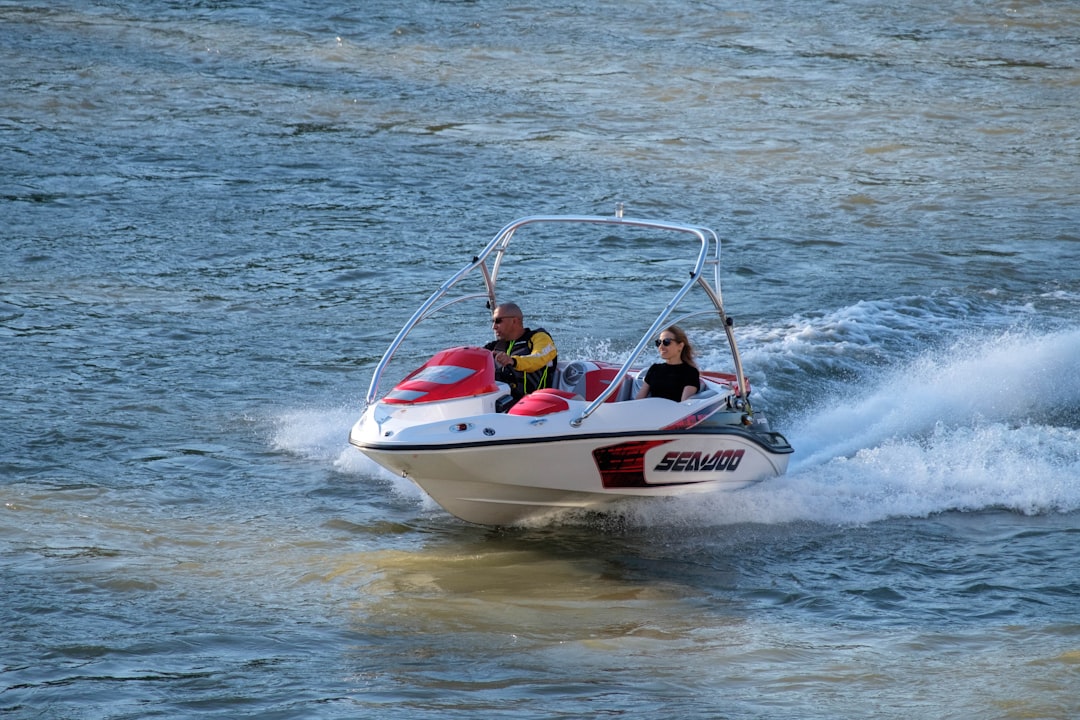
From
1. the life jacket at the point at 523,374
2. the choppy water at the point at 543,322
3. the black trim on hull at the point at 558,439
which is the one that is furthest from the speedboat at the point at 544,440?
the choppy water at the point at 543,322

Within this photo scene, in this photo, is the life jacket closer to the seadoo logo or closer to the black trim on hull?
the black trim on hull

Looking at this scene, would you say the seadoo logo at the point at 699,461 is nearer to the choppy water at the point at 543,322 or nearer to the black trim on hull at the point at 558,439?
the black trim on hull at the point at 558,439

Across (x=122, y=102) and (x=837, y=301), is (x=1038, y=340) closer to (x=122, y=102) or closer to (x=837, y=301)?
(x=837, y=301)

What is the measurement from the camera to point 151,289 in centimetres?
1596

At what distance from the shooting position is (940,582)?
903 centimetres

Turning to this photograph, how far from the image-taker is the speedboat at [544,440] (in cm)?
895

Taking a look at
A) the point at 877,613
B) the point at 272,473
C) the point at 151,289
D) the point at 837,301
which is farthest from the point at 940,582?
the point at 151,289

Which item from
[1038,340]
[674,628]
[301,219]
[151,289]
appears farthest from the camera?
[301,219]

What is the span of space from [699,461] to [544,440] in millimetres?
1353

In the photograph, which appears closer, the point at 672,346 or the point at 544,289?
the point at 672,346

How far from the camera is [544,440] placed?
8992mm

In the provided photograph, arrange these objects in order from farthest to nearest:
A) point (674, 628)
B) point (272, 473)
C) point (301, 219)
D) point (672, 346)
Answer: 1. point (301, 219)
2. point (272, 473)
3. point (672, 346)
4. point (674, 628)

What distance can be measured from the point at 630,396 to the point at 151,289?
7994mm

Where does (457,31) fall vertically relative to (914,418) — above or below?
above
